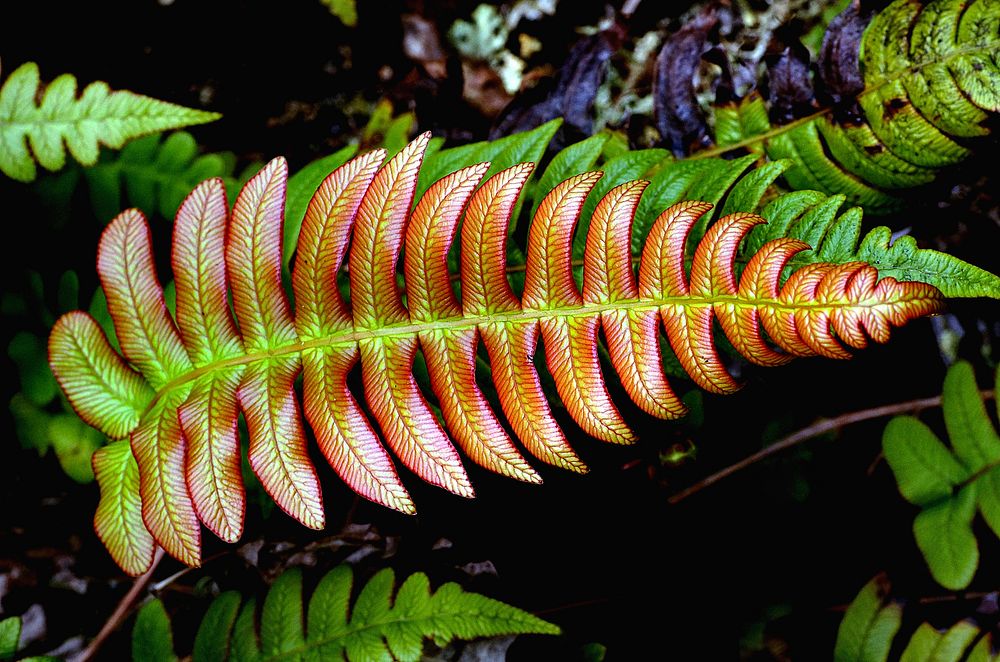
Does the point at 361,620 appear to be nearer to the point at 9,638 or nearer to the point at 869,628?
the point at 9,638

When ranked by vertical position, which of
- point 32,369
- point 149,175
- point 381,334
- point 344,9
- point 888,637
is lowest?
point 888,637

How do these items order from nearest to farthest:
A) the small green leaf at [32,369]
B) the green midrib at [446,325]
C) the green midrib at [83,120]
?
Result: the green midrib at [446,325], the green midrib at [83,120], the small green leaf at [32,369]

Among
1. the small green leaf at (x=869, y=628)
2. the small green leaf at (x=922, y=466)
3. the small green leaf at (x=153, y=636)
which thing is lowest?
the small green leaf at (x=869, y=628)

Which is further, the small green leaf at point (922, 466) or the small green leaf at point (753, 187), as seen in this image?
the small green leaf at point (922, 466)

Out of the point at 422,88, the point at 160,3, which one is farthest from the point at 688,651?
the point at 160,3

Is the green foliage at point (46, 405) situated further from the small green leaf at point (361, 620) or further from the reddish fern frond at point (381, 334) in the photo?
the small green leaf at point (361, 620)

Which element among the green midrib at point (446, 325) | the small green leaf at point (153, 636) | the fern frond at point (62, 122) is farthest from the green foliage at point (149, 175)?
the small green leaf at point (153, 636)

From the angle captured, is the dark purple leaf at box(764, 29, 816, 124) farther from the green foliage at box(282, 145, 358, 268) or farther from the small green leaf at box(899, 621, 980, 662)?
the small green leaf at box(899, 621, 980, 662)

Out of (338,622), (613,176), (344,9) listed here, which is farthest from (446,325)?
(344,9)
